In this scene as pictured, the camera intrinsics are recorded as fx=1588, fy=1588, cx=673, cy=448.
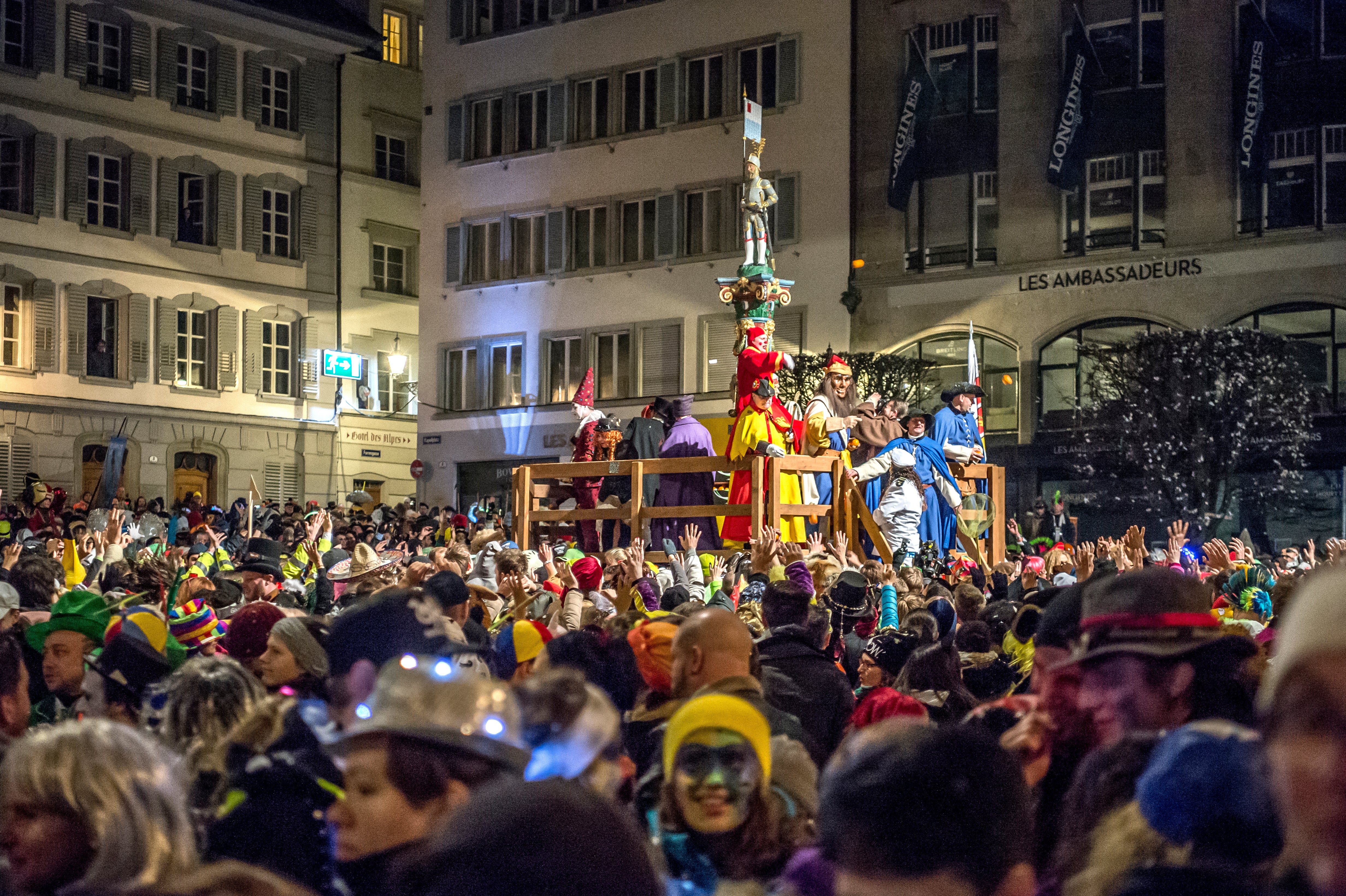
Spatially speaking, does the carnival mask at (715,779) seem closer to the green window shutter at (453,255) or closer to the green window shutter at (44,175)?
the green window shutter at (44,175)

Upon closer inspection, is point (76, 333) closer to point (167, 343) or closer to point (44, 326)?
point (44, 326)

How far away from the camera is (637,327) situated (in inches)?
1409

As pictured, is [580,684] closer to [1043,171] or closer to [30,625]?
[30,625]

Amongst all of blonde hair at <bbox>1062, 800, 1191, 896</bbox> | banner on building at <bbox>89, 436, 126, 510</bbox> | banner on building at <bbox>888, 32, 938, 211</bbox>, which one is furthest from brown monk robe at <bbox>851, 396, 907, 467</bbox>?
banner on building at <bbox>888, 32, 938, 211</bbox>

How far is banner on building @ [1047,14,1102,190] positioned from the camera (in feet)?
99.2

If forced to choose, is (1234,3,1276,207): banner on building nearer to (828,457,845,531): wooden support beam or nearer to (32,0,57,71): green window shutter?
(828,457,845,531): wooden support beam

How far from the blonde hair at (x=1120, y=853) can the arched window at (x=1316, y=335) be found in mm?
26733

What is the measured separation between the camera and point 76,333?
34719 mm

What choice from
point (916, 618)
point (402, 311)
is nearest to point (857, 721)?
point (916, 618)

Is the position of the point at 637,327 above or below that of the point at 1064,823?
above

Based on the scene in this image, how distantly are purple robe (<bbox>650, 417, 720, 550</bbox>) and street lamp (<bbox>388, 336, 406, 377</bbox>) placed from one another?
70.4 feet

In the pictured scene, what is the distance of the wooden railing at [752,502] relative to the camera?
14812 millimetres

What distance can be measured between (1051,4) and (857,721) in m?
28.6

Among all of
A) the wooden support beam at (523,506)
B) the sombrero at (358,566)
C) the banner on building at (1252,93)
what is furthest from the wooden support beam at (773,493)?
the banner on building at (1252,93)
